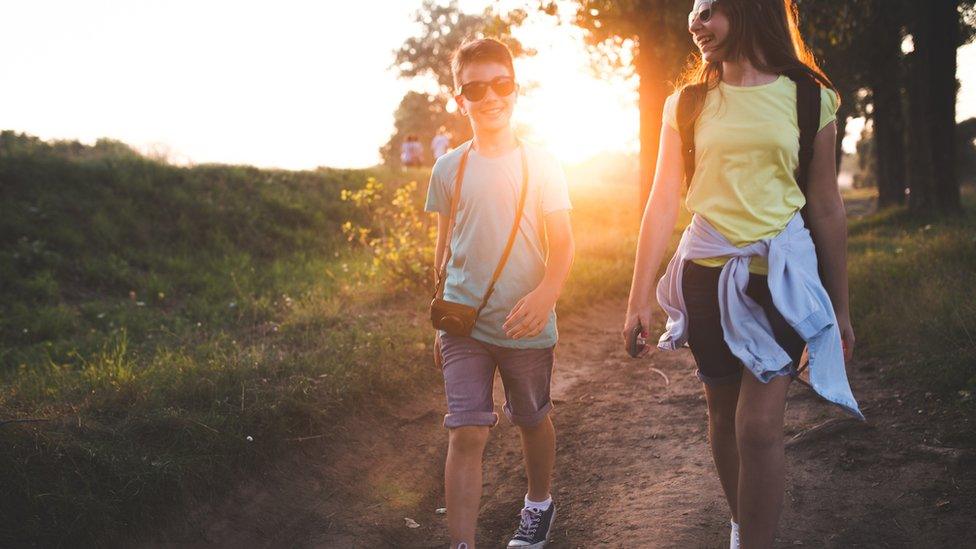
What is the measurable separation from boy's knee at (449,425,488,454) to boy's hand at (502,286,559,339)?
42 centimetres

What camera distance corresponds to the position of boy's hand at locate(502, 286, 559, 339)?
3061mm

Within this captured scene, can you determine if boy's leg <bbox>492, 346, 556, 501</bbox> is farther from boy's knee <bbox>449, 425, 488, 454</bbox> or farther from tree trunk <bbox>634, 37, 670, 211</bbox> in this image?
tree trunk <bbox>634, 37, 670, 211</bbox>

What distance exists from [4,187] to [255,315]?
657 cm

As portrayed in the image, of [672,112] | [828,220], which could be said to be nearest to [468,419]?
[672,112]

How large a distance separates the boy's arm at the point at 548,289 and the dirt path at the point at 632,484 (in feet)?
3.95

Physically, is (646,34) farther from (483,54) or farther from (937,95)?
(483,54)

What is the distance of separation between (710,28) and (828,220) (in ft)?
2.59

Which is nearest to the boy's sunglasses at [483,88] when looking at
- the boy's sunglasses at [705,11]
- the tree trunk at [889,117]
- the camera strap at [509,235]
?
the camera strap at [509,235]

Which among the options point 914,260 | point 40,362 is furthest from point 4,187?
point 914,260

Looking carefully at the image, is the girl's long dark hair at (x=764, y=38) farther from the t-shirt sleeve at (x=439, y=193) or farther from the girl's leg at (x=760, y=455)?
the t-shirt sleeve at (x=439, y=193)

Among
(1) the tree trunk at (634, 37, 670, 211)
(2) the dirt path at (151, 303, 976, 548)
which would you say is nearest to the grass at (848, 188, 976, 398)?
(2) the dirt path at (151, 303, 976, 548)

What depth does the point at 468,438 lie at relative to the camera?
3123mm

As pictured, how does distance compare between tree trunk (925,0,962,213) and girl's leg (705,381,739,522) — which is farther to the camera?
tree trunk (925,0,962,213)

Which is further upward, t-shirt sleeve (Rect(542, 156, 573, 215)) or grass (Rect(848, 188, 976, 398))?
t-shirt sleeve (Rect(542, 156, 573, 215))
